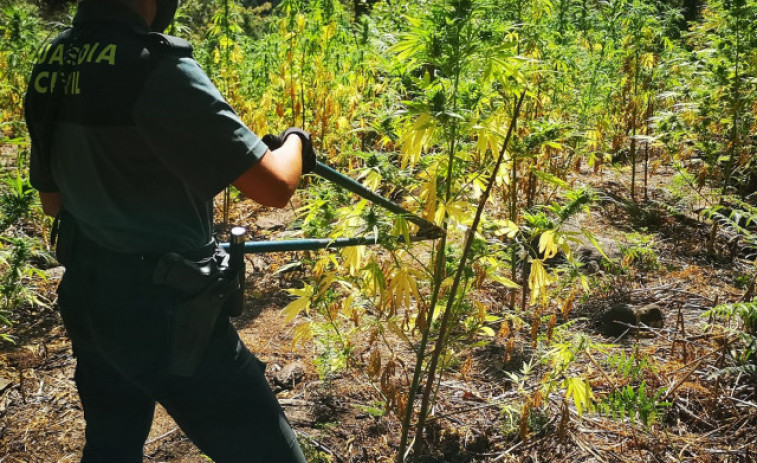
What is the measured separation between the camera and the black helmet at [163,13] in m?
1.71

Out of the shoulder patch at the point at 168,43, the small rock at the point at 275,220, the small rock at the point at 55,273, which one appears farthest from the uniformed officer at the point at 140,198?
the small rock at the point at 275,220

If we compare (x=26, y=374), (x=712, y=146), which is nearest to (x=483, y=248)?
(x=26, y=374)

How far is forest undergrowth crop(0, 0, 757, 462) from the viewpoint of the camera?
2.14 metres

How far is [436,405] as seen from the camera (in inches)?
120

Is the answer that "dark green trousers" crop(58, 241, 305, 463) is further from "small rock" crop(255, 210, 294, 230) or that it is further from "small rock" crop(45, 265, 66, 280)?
"small rock" crop(255, 210, 294, 230)

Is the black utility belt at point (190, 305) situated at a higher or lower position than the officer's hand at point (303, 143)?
lower

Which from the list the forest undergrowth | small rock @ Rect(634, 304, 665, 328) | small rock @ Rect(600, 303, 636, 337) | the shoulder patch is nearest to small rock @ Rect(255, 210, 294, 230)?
the forest undergrowth

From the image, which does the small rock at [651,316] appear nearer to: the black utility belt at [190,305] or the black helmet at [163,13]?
the black utility belt at [190,305]

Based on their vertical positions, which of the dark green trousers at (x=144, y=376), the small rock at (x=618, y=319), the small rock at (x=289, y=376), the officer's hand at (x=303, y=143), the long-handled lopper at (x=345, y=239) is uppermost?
the officer's hand at (x=303, y=143)

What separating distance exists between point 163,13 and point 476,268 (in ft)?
4.43

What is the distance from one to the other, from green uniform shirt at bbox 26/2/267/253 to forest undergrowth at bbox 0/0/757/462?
2.06 feet

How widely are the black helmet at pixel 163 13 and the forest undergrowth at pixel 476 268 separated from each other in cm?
67

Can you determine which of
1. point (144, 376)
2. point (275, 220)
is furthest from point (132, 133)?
point (275, 220)

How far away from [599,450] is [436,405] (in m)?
0.76
